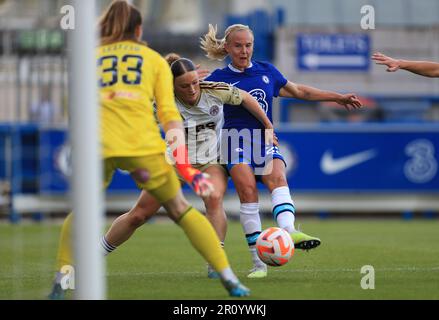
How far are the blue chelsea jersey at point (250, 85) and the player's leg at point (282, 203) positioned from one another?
41cm

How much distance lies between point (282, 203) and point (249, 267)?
1.38 meters

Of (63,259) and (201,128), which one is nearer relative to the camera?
(63,259)

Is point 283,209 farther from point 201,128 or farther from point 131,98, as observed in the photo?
point 131,98

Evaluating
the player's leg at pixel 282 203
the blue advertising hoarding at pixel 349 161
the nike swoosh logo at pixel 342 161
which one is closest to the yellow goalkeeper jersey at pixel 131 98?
the player's leg at pixel 282 203

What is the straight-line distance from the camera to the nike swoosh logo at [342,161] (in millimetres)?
19688

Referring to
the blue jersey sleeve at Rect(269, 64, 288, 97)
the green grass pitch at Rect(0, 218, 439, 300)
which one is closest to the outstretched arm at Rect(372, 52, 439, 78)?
the blue jersey sleeve at Rect(269, 64, 288, 97)

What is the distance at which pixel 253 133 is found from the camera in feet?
29.2

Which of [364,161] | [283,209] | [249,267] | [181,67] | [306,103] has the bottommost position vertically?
[249,267]

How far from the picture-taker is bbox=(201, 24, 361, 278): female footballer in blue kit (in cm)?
871

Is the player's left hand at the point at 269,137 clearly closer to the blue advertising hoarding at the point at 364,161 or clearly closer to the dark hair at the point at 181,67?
the dark hair at the point at 181,67

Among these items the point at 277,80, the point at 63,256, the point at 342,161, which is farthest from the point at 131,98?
the point at 342,161

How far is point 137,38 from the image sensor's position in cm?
698

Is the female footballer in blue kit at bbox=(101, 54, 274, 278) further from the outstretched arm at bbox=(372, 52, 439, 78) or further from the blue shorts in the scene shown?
the outstretched arm at bbox=(372, 52, 439, 78)
